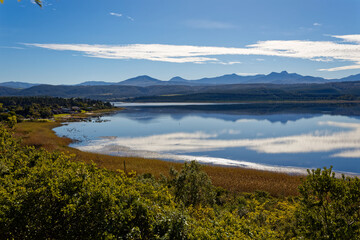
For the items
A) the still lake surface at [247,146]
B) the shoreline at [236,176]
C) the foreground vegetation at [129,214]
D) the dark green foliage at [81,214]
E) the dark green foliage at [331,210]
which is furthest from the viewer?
the still lake surface at [247,146]

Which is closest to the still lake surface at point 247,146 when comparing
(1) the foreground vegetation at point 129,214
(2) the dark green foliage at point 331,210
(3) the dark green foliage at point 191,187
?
(3) the dark green foliage at point 191,187

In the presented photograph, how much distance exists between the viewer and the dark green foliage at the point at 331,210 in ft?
32.5

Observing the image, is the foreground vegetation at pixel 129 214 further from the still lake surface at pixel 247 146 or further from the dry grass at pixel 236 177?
the still lake surface at pixel 247 146

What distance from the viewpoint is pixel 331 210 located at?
10930 millimetres

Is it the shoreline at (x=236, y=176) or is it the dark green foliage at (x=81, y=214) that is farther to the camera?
the shoreline at (x=236, y=176)

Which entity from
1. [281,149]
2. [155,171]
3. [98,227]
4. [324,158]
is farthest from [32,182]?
[281,149]

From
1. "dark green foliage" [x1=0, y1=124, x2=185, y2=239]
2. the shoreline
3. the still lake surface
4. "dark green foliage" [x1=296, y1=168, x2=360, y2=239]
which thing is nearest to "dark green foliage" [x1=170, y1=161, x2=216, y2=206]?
the shoreline

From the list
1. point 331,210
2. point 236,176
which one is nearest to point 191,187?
point 331,210

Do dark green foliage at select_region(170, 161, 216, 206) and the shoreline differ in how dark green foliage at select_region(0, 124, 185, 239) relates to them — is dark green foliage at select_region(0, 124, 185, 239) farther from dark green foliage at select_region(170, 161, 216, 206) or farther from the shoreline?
the shoreline

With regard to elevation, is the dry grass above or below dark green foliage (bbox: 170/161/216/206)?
below

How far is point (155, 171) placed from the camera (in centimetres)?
4744

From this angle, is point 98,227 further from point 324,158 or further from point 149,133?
point 149,133

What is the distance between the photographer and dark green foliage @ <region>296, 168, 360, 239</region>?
390 inches

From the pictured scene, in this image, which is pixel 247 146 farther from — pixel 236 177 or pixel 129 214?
pixel 129 214
